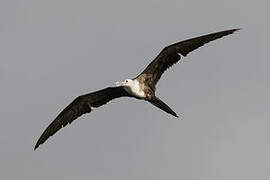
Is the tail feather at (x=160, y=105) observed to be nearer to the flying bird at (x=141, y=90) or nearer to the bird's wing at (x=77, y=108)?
the flying bird at (x=141, y=90)

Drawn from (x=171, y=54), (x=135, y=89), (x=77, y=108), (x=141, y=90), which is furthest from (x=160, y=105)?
(x=77, y=108)

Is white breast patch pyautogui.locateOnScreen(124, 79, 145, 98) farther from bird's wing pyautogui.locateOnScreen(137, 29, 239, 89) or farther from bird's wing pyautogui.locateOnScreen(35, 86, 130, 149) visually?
bird's wing pyautogui.locateOnScreen(35, 86, 130, 149)

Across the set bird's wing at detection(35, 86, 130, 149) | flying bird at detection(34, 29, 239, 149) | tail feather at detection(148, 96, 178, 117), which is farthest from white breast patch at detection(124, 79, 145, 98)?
bird's wing at detection(35, 86, 130, 149)

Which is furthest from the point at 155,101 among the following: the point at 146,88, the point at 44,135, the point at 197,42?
the point at 44,135

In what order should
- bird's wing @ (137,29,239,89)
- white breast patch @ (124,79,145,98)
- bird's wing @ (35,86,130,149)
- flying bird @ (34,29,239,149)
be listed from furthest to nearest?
bird's wing @ (35,86,130,149), white breast patch @ (124,79,145,98), flying bird @ (34,29,239,149), bird's wing @ (137,29,239,89)

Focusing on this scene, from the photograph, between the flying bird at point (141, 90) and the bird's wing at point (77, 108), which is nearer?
the flying bird at point (141, 90)

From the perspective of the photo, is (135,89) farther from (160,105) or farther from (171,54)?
(171,54)

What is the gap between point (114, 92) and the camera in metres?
27.5

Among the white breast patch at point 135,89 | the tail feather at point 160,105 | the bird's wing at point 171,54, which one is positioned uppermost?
the bird's wing at point 171,54

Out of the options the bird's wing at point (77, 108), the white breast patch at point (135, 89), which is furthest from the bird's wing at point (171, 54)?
the bird's wing at point (77, 108)

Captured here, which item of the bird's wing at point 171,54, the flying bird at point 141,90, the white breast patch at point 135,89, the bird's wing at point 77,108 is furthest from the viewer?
the bird's wing at point 77,108

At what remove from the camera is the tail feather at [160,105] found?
25.6 meters

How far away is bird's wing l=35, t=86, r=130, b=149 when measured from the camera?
90.6 feet

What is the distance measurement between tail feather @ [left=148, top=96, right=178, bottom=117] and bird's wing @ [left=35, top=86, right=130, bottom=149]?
1.84 meters
